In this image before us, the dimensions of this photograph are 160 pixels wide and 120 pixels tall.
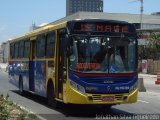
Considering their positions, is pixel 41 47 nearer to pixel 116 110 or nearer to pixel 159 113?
pixel 116 110

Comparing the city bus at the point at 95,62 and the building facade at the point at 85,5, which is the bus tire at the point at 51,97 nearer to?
the city bus at the point at 95,62

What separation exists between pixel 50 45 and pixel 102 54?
2.89 meters

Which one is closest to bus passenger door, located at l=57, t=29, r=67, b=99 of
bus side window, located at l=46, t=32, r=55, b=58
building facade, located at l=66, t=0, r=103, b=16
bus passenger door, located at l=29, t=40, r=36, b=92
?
bus side window, located at l=46, t=32, r=55, b=58

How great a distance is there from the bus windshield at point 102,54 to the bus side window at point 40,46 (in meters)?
Result: 3.80

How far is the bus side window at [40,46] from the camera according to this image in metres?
18.6

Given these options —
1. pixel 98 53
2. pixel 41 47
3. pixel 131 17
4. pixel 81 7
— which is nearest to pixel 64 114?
pixel 98 53

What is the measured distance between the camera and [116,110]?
675 inches

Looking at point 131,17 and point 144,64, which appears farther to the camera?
point 131,17

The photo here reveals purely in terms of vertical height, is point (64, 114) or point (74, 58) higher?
point (74, 58)

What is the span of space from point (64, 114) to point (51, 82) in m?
1.96

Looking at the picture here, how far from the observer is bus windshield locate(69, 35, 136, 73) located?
14.9 metres

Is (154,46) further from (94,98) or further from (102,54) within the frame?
(94,98)

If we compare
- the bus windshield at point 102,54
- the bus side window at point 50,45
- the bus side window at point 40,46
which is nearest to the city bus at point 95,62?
the bus windshield at point 102,54

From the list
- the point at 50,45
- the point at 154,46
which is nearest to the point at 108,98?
the point at 50,45
